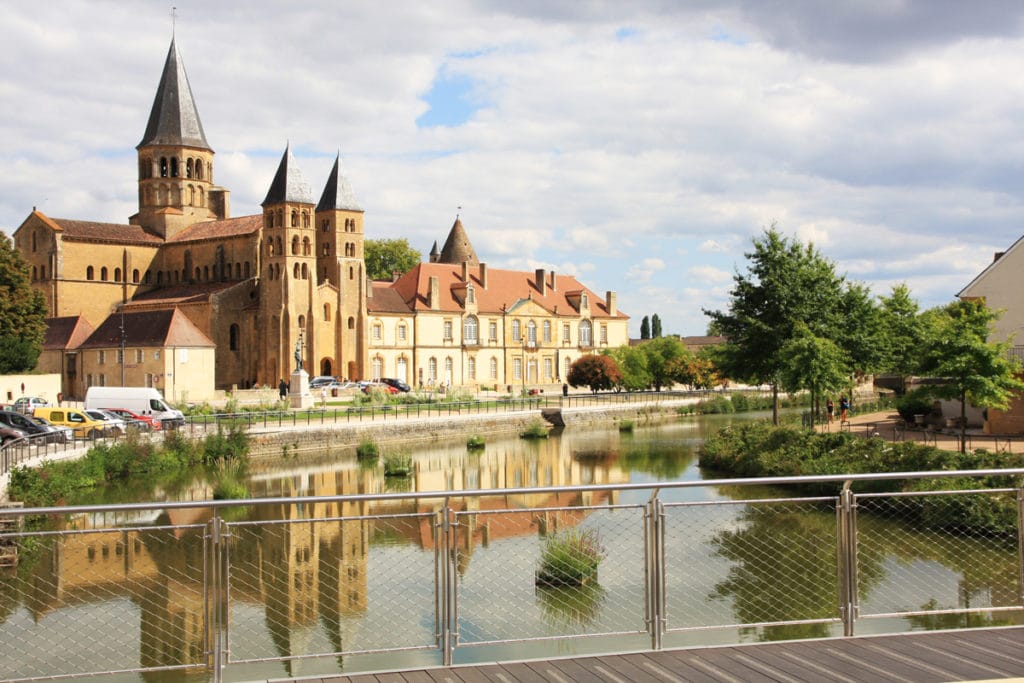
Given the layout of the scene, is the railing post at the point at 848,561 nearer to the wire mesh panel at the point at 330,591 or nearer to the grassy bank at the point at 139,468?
the wire mesh panel at the point at 330,591

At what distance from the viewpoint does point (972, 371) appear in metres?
25.8

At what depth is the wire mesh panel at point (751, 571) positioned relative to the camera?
13438 mm

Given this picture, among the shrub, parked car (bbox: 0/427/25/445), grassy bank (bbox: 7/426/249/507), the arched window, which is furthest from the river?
the arched window

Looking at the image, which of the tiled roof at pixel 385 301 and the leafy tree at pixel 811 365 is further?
the tiled roof at pixel 385 301

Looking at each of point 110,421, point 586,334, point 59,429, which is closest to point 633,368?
point 586,334

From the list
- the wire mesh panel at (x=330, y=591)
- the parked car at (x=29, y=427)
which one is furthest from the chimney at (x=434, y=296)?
the wire mesh panel at (x=330, y=591)

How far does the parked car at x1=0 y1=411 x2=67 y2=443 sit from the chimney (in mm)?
46654

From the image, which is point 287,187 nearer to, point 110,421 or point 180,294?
point 180,294

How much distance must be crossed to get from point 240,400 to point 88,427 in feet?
58.7

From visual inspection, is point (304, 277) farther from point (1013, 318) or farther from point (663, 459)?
point (1013, 318)

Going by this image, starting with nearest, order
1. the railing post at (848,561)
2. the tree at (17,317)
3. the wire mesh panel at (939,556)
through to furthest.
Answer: the railing post at (848,561) < the wire mesh panel at (939,556) < the tree at (17,317)

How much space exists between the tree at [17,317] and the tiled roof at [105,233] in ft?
67.2

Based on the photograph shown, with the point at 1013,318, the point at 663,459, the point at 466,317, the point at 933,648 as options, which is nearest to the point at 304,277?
the point at 466,317

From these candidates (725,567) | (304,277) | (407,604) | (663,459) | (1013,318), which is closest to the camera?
(407,604)
